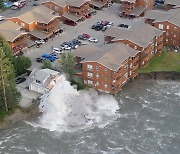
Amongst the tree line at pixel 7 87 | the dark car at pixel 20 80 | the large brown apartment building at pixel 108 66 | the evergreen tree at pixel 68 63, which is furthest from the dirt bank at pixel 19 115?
the large brown apartment building at pixel 108 66

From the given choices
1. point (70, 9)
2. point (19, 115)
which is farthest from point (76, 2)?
point (19, 115)

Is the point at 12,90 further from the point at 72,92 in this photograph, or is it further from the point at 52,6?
the point at 52,6

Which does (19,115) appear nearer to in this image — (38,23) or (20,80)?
(20,80)

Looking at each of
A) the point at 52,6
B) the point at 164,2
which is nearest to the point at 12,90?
the point at 52,6

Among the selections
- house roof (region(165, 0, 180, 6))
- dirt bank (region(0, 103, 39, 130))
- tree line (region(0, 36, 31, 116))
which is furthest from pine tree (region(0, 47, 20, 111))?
house roof (region(165, 0, 180, 6))

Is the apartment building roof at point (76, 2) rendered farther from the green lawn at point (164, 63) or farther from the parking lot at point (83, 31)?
the green lawn at point (164, 63)
